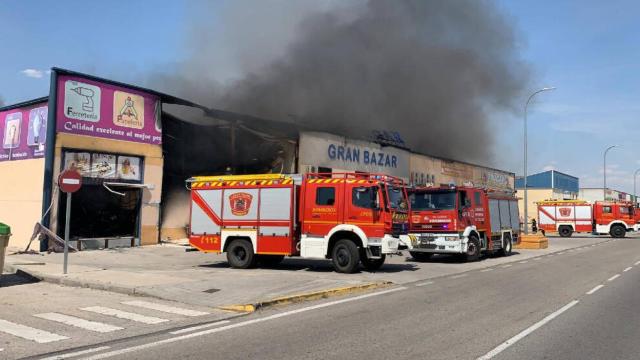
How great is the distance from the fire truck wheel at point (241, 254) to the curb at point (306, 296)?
3.89 m

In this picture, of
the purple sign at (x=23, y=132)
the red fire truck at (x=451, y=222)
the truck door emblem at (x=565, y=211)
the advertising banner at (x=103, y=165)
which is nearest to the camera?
the advertising banner at (x=103, y=165)

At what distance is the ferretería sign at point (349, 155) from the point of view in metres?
24.2

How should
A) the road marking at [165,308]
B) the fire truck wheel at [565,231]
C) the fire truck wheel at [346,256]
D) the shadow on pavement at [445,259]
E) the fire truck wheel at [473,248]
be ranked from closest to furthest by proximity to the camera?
the road marking at [165,308] → the fire truck wheel at [346,256] → the shadow on pavement at [445,259] → the fire truck wheel at [473,248] → the fire truck wheel at [565,231]

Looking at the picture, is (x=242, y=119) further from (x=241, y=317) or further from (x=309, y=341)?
(x=309, y=341)

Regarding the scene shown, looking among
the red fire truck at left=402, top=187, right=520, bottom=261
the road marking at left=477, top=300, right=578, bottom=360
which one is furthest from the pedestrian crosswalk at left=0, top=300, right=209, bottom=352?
the red fire truck at left=402, top=187, right=520, bottom=261

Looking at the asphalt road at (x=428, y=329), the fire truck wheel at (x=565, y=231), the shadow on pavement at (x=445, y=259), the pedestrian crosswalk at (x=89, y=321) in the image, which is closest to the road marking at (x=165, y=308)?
the pedestrian crosswalk at (x=89, y=321)

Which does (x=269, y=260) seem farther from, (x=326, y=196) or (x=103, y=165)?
(x=103, y=165)

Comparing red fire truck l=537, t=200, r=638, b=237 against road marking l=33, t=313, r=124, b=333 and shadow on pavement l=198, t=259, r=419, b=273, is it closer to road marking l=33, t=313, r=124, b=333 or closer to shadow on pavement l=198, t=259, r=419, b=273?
shadow on pavement l=198, t=259, r=419, b=273

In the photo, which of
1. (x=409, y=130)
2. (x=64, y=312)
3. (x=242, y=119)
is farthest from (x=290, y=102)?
(x=64, y=312)

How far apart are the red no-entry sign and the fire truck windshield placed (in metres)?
10.3

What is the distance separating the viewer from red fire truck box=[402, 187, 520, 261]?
16797 mm

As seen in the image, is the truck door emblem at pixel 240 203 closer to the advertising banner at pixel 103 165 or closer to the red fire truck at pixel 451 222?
the red fire truck at pixel 451 222

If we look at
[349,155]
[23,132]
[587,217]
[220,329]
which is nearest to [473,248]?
[349,155]

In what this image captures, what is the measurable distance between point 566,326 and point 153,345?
4.98 meters
